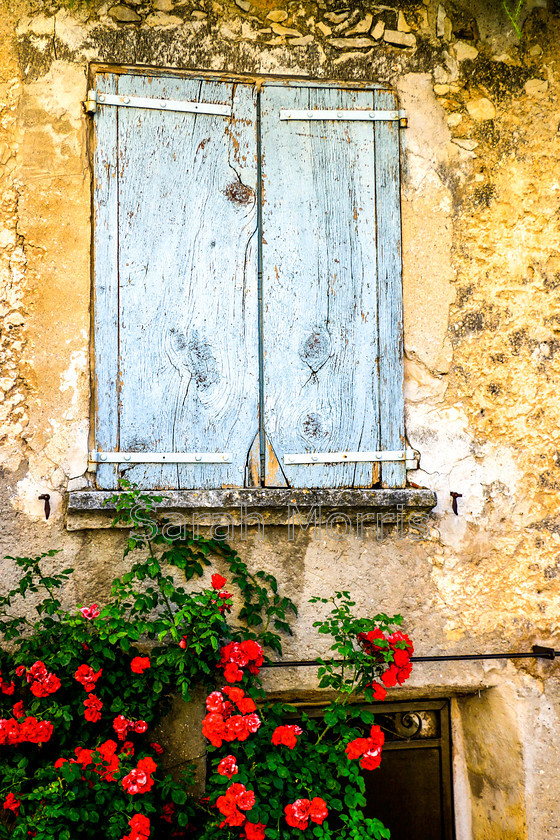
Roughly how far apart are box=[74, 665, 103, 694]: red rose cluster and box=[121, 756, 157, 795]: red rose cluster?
10.6 inches

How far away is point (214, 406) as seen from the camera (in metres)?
2.49

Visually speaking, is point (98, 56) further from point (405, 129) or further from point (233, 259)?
point (405, 129)

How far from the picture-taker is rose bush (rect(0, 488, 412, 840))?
1986 mm

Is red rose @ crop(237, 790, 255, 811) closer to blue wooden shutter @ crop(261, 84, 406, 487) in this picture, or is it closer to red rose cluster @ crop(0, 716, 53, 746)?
red rose cluster @ crop(0, 716, 53, 746)

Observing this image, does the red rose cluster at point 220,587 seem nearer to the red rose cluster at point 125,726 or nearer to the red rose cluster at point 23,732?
the red rose cluster at point 125,726

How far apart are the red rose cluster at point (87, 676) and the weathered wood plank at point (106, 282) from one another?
0.60 meters

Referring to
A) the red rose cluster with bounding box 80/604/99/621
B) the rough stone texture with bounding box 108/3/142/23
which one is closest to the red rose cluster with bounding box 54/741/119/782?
the red rose cluster with bounding box 80/604/99/621

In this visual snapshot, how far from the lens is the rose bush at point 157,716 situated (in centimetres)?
199

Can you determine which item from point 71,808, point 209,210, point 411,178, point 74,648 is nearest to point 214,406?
point 209,210

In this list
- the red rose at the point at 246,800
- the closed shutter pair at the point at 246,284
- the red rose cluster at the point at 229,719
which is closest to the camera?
the red rose at the point at 246,800

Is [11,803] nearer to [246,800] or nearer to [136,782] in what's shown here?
[136,782]

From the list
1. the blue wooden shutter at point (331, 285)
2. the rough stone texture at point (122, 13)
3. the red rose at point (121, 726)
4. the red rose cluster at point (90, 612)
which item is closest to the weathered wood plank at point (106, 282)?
the rough stone texture at point (122, 13)

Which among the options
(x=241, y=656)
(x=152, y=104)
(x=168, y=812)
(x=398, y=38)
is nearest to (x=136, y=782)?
(x=168, y=812)

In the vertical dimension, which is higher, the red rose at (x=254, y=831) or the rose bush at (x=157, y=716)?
the rose bush at (x=157, y=716)
